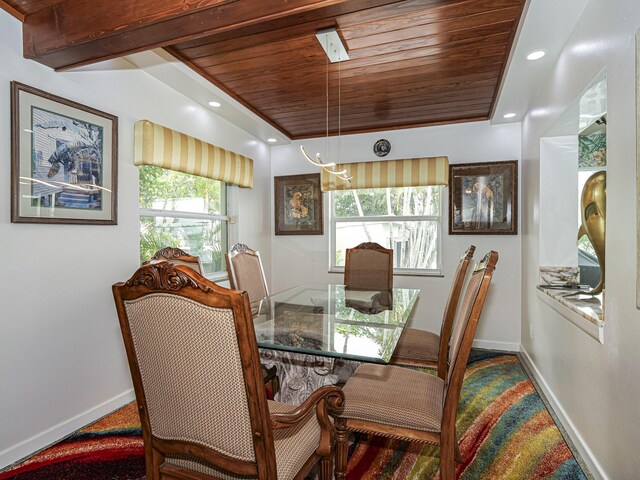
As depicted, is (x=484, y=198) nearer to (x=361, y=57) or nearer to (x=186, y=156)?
(x=361, y=57)

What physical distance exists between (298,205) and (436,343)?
2.53 metres

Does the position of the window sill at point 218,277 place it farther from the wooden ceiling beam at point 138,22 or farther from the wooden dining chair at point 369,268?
the wooden ceiling beam at point 138,22

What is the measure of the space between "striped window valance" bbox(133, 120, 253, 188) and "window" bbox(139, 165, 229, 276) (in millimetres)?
221

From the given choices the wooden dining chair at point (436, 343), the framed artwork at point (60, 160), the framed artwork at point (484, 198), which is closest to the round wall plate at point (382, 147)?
the framed artwork at point (484, 198)

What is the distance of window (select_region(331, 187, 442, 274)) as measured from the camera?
154 inches

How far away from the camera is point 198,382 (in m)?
0.98

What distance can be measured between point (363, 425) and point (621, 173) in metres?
1.48

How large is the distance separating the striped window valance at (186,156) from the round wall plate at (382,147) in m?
1.43

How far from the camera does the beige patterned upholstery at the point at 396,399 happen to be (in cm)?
141

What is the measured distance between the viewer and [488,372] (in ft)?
9.93

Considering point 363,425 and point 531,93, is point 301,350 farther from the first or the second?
point 531,93

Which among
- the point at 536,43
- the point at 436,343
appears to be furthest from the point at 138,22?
the point at 436,343

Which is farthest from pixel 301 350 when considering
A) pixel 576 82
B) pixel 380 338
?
pixel 576 82

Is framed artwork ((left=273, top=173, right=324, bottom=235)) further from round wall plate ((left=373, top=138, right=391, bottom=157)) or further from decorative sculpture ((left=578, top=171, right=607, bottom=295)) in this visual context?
decorative sculpture ((left=578, top=171, right=607, bottom=295))
